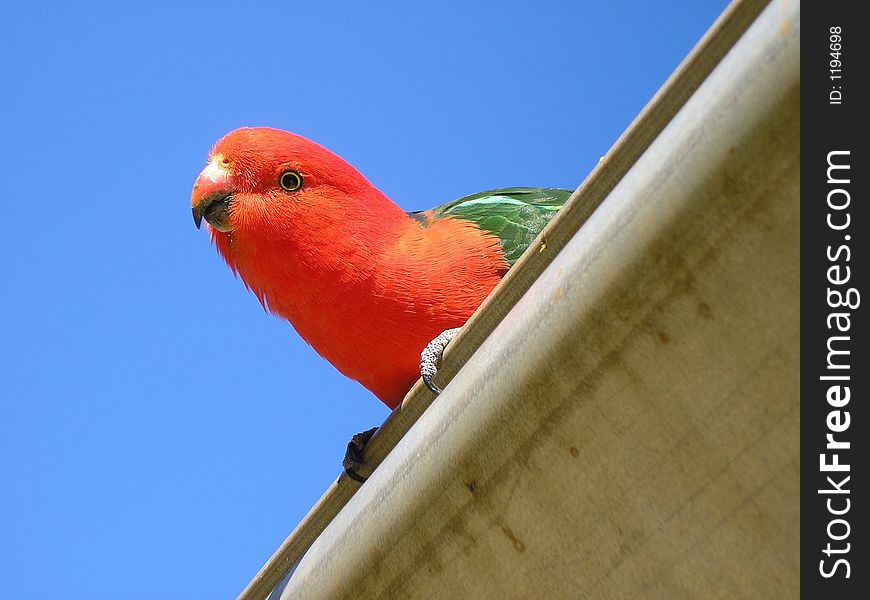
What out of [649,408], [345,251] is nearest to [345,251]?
[345,251]

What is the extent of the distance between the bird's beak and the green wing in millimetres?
804

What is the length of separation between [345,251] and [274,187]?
1.55ft

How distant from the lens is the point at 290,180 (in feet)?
13.8

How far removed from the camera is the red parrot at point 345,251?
13.0 ft

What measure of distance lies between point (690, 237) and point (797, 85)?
294 mm

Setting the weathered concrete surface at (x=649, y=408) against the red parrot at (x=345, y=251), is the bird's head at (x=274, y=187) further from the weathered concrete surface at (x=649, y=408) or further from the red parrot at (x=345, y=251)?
the weathered concrete surface at (x=649, y=408)

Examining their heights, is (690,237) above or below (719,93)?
below

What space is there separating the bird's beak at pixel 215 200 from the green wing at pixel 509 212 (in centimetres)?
80
